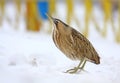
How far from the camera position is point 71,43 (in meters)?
4.56

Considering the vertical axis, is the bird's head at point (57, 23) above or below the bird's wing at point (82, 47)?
above

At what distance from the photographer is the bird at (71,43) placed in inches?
179

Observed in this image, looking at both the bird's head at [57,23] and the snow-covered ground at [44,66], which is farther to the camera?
the bird's head at [57,23]

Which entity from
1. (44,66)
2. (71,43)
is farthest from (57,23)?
(44,66)

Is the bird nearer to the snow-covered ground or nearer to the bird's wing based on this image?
the bird's wing

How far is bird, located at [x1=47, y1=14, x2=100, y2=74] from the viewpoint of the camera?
179 inches

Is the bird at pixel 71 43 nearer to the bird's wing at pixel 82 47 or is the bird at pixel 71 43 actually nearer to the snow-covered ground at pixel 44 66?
the bird's wing at pixel 82 47

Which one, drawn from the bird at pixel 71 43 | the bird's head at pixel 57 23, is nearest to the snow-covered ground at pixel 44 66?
the bird at pixel 71 43

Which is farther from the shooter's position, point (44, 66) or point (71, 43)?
point (44, 66)

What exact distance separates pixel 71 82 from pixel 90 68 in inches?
24.6

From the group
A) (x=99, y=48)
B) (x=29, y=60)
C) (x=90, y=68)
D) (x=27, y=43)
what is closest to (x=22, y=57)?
(x=29, y=60)

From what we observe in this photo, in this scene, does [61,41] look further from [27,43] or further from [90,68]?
[27,43]

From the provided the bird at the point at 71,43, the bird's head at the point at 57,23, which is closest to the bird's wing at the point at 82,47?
the bird at the point at 71,43

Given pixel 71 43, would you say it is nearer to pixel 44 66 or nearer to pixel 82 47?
pixel 82 47
